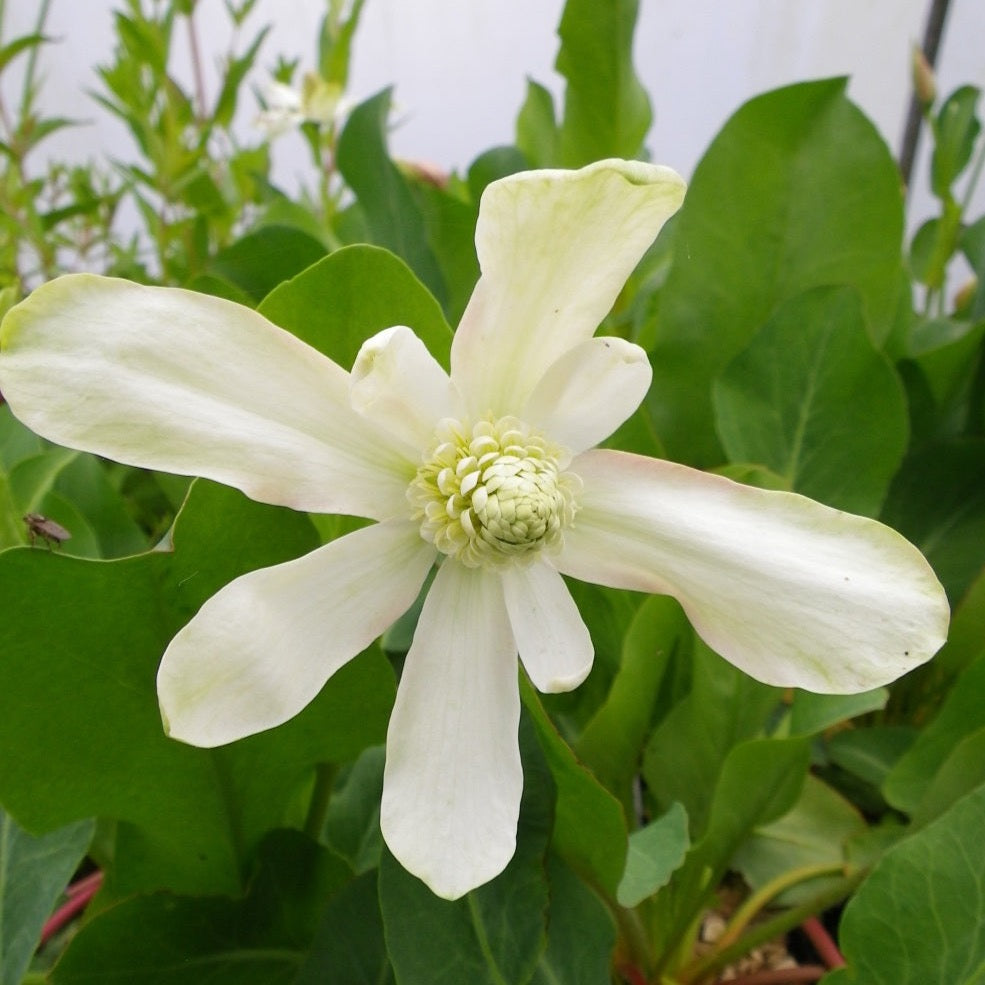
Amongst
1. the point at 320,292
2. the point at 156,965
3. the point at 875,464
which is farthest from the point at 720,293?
the point at 156,965

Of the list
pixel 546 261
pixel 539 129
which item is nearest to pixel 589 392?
pixel 546 261

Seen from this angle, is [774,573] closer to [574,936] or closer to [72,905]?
[574,936]

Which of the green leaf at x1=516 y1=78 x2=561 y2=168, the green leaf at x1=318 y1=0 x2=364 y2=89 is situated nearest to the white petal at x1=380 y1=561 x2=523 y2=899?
the green leaf at x1=516 y1=78 x2=561 y2=168

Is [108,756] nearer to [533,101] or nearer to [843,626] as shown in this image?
[843,626]

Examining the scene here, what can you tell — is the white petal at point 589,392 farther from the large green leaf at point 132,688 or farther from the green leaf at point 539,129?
the green leaf at point 539,129

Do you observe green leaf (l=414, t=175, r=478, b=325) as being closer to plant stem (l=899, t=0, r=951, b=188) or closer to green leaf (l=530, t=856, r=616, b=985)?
green leaf (l=530, t=856, r=616, b=985)

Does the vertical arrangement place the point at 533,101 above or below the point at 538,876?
above
